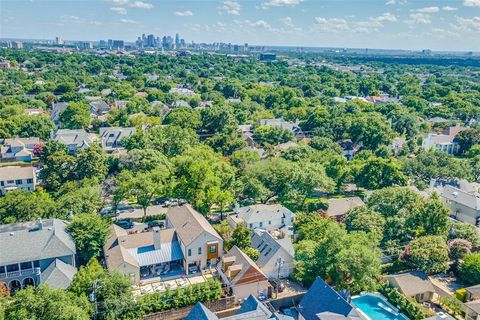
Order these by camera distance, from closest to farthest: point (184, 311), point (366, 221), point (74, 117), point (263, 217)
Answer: point (184, 311) < point (366, 221) < point (263, 217) < point (74, 117)

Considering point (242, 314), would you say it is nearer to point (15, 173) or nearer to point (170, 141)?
point (170, 141)

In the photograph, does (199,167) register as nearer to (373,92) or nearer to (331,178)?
(331,178)

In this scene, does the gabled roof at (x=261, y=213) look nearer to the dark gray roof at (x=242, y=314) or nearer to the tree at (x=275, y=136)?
the dark gray roof at (x=242, y=314)

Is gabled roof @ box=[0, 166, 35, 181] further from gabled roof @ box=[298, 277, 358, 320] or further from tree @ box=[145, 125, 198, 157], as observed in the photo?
gabled roof @ box=[298, 277, 358, 320]

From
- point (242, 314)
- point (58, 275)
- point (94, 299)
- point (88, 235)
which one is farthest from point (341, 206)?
point (58, 275)

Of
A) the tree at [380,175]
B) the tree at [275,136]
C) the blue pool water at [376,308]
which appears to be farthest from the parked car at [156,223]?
the tree at [275,136]

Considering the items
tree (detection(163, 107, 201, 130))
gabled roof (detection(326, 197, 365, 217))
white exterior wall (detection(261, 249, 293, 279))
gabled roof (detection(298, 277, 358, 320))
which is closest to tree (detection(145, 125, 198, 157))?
tree (detection(163, 107, 201, 130))
